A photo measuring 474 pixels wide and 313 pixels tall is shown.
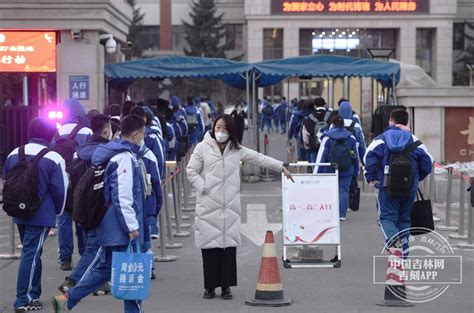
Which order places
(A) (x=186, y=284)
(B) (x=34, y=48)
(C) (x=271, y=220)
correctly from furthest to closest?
(B) (x=34, y=48), (C) (x=271, y=220), (A) (x=186, y=284)

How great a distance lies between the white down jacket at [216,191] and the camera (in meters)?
9.98

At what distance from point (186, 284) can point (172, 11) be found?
2905 inches

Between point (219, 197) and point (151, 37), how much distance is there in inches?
2939

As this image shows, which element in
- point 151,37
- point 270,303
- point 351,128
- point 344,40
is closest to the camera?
point 270,303

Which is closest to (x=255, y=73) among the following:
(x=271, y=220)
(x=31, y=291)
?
(x=271, y=220)

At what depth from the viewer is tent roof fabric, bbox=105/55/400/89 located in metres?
23.1

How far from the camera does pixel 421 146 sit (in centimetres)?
1045

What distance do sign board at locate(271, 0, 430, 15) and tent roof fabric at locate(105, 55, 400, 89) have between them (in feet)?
157

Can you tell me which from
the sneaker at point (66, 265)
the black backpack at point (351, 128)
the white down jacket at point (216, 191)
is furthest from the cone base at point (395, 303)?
the black backpack at point (351, 128)

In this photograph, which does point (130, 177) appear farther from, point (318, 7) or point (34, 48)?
point (318, 7)

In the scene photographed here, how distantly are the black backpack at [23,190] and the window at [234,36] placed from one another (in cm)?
7241

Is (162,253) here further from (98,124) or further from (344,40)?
(344,40)

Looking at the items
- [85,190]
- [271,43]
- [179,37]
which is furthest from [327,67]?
[179,37]

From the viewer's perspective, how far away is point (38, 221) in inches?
380
